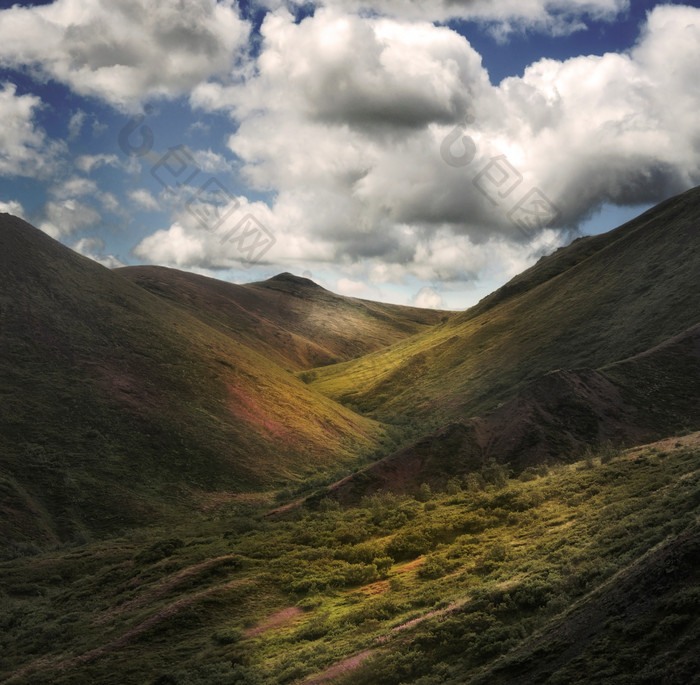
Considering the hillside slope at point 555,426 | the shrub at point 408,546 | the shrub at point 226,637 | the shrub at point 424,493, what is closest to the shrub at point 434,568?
the shrub at point 408,546

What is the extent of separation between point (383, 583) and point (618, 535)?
299 inches

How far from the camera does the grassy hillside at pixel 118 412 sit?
32969 mm

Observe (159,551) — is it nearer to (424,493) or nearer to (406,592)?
(406,592)

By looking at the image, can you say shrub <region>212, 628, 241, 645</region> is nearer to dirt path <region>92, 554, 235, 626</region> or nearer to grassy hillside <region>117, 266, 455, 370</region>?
dirt path <region>92, 554, 235, 626</region>

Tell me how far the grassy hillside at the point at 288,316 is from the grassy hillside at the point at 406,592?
72.8m

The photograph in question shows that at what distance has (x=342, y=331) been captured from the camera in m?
153

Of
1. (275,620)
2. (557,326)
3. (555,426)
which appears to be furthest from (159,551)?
(557,326)

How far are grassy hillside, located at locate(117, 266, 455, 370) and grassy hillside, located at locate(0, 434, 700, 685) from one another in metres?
72.8

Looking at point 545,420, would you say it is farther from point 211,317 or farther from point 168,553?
point 211,317

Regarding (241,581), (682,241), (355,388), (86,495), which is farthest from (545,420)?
(355,388)

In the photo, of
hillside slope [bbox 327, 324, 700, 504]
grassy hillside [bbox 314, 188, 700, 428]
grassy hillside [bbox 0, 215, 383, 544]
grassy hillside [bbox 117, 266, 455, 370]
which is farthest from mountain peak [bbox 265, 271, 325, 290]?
hillside slope [bbox 327, 324, 700, 504]

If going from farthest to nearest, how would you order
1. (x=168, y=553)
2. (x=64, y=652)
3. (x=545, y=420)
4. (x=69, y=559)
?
1. (x=545, y=420)
2. (x=69, y=559)
3. (x=168, y=553)
4. (x=64, y=652)

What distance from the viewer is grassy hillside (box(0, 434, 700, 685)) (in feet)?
26.7

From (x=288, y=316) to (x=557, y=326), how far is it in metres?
92.1
